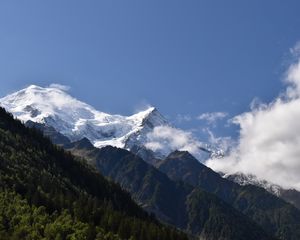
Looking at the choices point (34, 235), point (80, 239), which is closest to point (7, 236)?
point (34, 235)

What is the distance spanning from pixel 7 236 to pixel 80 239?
2443 centimetres

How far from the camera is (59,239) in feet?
640

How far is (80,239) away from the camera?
200 metres

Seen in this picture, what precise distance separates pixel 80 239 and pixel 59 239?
311 inches

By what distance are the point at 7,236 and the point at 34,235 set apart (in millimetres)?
9023

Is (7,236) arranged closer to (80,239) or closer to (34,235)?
(34,235)

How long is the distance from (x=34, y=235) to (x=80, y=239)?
15.5 m

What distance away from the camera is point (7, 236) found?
190 metres

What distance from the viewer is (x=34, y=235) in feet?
637

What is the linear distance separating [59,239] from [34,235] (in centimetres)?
818

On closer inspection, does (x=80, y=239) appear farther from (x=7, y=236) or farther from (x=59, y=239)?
(x=7, y=236)

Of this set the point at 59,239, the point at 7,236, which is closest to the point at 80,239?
the point at 59,239
